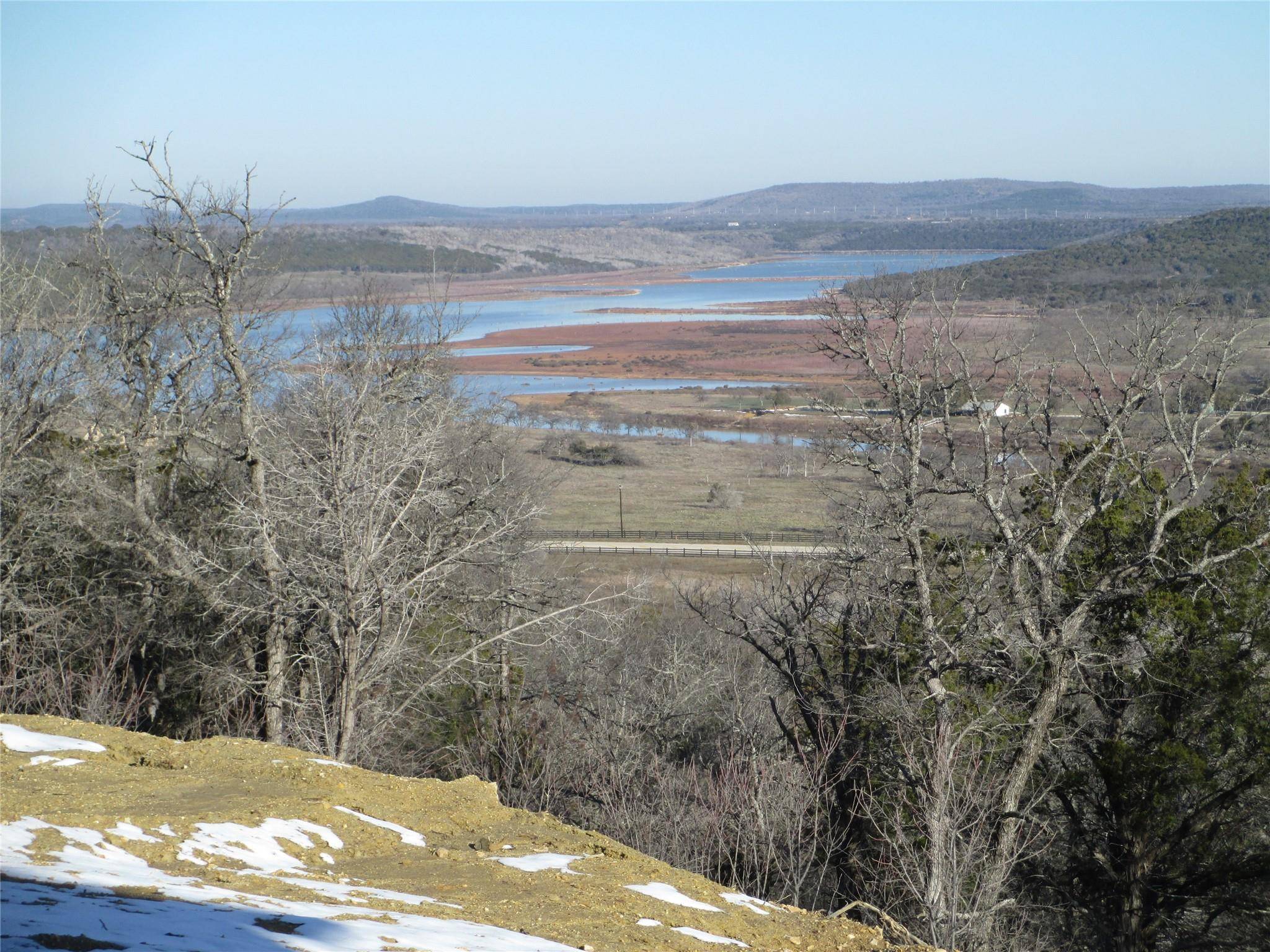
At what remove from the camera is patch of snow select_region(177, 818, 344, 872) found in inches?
228

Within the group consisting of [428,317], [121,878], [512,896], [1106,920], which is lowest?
[1106,920]

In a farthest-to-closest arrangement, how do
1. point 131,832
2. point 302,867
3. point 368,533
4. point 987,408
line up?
point 987,408
point 368,533
point 302,867
point 131,832

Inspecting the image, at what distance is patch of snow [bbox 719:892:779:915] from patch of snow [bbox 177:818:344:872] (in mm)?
2418

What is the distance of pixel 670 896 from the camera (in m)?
6.38

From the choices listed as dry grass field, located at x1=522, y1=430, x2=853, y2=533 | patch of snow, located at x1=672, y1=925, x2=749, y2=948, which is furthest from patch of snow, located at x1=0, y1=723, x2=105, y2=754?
dry grass field, located at x1=522, y1=430, x2=853, y2=533

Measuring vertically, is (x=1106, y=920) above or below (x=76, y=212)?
below

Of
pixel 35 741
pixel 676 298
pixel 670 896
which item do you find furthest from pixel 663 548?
pixel 676 298

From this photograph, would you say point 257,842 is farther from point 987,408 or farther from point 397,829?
point 987,408

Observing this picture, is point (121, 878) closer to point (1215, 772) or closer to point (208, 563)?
point (208, 563)

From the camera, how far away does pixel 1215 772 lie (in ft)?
43.4


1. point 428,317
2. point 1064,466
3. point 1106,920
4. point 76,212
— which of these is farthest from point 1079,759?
point 76,212

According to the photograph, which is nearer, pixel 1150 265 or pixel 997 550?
pixel 997 550

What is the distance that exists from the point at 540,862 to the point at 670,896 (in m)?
0.86

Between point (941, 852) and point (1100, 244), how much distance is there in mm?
80277
